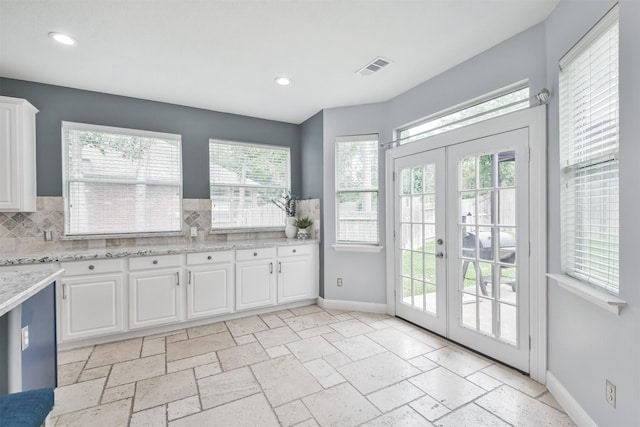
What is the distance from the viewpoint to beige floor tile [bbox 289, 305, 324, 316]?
3797 millimetres

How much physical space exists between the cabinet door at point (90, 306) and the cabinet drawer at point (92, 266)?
0.16 ft

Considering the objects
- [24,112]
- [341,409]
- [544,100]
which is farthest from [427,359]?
[24,112]

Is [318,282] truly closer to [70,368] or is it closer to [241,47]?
[70,368]

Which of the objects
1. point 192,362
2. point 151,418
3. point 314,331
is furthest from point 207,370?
point 314,331

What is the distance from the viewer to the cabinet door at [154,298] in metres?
3.02

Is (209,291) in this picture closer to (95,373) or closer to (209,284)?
(209,284)

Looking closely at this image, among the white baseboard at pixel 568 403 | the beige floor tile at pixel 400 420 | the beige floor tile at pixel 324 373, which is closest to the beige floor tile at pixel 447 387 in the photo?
the beige floor tile at pixel 400 420

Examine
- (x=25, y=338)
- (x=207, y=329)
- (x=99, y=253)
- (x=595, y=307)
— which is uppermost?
(x=99, y=253)

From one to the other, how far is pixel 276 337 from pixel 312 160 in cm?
241

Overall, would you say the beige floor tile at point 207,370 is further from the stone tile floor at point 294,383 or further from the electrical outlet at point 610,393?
the electrical outlet at point 610,393

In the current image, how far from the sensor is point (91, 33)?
2256 mm

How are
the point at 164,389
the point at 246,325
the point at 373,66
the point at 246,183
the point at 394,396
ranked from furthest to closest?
the point at 246,183 → the point at 246,325 → the point at 373,66 → the point at 164,389 → the point at 394,396

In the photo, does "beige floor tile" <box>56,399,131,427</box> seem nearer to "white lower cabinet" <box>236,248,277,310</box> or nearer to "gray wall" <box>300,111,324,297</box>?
"white lower cabinet" <box>236,248,277,310</box>

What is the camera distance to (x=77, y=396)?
82.2 inches
